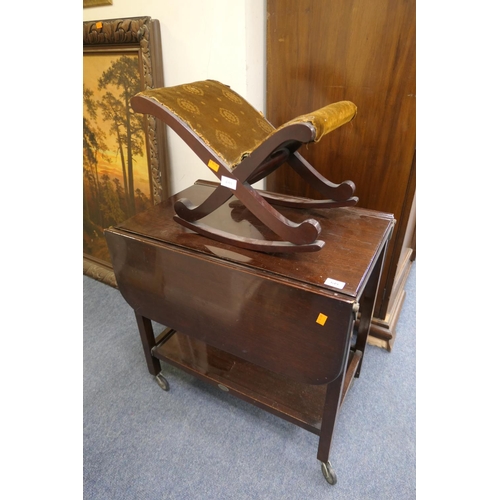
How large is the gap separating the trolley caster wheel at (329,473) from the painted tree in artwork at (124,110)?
5.08 ft

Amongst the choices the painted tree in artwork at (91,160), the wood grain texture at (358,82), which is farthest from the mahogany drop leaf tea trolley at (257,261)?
the painted tree in artwork at (91,160)

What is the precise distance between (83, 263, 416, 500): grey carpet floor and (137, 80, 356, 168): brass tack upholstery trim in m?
1.02

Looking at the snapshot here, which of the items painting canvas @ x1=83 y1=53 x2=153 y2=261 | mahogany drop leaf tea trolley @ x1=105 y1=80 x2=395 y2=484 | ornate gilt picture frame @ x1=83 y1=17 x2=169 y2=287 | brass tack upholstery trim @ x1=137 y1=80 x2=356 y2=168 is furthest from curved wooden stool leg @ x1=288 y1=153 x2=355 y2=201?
painting canvas @ x1=83 y1=53 x2=153 y2=261

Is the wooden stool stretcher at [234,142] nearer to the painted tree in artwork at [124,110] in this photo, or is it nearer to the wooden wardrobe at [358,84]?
the wooden wardrobe at [358,84]

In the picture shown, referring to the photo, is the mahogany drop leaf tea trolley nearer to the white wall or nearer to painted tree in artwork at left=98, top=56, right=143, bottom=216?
the white wall

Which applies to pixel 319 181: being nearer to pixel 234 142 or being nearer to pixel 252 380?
pixel 234 142

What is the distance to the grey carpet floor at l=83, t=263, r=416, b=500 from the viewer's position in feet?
3.82

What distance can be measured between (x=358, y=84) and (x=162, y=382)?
56.1 inches

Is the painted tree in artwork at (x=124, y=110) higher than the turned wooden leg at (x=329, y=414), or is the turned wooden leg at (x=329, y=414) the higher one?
the painted tree in artwork at (x=124, y=110)

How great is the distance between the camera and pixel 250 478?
1187mm

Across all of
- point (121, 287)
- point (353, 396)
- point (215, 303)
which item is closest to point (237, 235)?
point (215, 303)

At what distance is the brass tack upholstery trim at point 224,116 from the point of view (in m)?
0.92

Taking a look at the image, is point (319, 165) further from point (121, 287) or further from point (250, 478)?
point (250, 478)

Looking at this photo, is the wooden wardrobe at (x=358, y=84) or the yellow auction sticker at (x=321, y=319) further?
the wooden wardrobe at (x=358, y=84)
